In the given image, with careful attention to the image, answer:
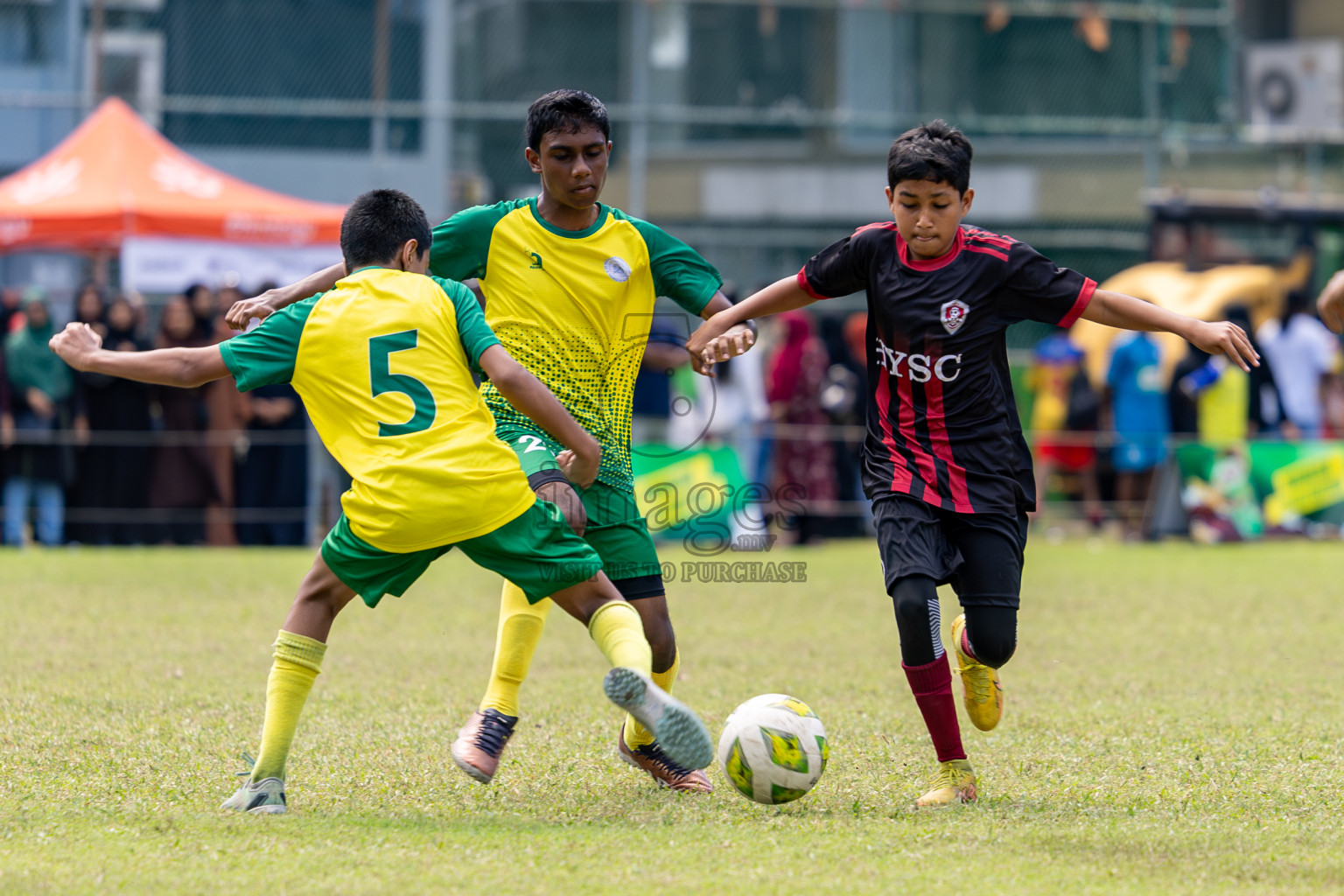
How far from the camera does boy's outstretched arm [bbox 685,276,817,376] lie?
500 cm

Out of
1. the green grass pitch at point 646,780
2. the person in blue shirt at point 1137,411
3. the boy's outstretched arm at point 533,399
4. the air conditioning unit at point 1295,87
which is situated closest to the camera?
the green grass pitch at point 646,780

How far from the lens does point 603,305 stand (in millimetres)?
5105

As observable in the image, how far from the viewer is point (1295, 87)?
21.4m

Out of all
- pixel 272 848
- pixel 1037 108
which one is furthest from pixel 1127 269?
pixel 272 848

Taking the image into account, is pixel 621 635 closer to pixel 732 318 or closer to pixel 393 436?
A: pixel 393 436

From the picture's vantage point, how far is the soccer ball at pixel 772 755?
181 inches

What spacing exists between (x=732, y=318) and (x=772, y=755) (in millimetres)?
1360

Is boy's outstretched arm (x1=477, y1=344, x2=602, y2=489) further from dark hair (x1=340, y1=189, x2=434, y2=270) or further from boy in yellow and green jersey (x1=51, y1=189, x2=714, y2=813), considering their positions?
dark hair (x1=340, y1=189, x2=434, y2=270)

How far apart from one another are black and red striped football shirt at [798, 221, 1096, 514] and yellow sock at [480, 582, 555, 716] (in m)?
1.10

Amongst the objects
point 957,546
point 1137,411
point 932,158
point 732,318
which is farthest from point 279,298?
point 1137,411

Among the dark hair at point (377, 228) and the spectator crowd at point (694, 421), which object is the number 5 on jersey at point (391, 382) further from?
the spectator crowd at point (694, 421)

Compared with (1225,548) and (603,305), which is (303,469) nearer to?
(1225,548)

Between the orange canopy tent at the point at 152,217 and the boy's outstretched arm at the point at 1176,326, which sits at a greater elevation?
the orange canopy tent at the point at 152,217

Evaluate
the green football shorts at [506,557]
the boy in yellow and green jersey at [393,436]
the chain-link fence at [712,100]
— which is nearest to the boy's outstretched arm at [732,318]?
the boy in yellow and green jersey at [393,436]
